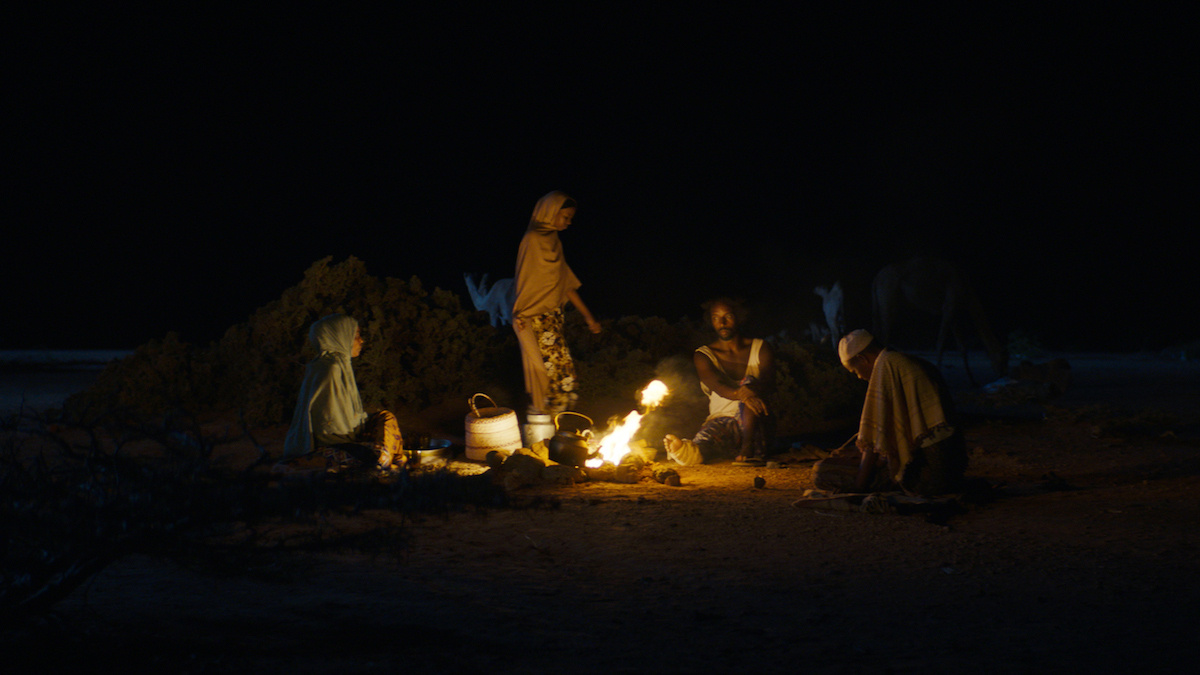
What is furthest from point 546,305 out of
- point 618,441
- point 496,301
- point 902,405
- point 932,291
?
point 496,301

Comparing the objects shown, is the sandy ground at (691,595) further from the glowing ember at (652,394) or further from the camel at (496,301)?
the camel at (496,301)

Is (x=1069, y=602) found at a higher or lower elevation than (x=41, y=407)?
lower

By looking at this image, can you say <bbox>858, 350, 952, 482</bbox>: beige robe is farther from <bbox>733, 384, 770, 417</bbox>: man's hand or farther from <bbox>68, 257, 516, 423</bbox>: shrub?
<bbox>68, 257, 516, 423</bbox>: shrub

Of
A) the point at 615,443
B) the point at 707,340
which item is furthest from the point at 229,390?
the point at 707,340

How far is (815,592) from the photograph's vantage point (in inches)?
152

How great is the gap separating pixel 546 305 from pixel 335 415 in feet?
7.98

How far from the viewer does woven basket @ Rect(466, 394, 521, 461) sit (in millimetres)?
7906

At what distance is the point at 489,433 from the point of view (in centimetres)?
790

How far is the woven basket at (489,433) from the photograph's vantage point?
25.9ft

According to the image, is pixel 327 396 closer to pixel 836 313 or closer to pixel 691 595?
pixel 691 595

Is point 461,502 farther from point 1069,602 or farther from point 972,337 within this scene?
point 972,337

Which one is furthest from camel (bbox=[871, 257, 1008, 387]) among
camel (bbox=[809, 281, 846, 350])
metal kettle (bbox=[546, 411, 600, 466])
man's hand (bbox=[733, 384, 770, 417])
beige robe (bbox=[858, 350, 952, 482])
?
beige robe (bbox=[858, 350, 952, 482])

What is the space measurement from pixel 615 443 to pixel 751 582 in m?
3.73

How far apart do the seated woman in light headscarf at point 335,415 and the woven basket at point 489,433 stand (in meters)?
0.73
